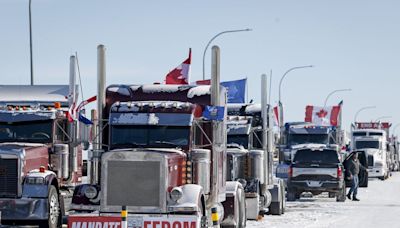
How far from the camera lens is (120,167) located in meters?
16.1

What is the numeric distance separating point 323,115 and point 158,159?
2807cm

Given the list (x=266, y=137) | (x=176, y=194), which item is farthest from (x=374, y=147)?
(x=176, y=194)

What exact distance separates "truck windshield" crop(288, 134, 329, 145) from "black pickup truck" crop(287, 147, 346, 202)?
5.00 m

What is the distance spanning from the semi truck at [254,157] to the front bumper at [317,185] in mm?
7010

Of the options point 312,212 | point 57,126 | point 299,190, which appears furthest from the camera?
point 299,190

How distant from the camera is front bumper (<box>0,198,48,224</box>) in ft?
62.5

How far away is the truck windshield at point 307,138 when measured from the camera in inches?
1585

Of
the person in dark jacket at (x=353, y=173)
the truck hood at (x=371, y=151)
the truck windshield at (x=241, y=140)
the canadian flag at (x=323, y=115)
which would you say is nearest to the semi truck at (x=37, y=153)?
the truck windshield at (x=241, y=140)

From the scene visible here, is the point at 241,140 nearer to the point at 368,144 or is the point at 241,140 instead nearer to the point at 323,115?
the point at 323,115

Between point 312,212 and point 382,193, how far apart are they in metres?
14.4

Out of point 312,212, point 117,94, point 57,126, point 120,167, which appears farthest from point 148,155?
point 312,212

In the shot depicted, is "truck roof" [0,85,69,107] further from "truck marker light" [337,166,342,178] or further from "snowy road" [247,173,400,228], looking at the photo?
"truck marker light" [337,166,342,178]

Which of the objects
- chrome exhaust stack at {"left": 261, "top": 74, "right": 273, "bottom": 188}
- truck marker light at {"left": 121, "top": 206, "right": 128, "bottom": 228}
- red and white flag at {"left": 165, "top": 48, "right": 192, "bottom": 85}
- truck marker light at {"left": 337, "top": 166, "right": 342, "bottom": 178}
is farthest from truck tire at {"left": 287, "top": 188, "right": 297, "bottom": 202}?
truck marker light at {"left": 121, "top": 206, "right": 128, "bottom": 228}

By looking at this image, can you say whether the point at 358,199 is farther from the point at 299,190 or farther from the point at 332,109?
the point at 332,109
